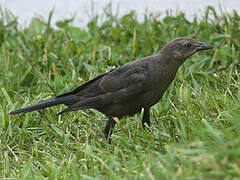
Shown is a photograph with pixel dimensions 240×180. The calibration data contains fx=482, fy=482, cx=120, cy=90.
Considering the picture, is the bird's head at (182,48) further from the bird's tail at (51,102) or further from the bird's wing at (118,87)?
the bird's tail at (51,102)

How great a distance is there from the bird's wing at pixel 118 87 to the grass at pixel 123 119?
0.26m

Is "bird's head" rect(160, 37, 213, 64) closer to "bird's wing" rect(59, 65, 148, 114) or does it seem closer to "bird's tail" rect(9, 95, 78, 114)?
"bird's wing" rect(59, 65, 148, 114)

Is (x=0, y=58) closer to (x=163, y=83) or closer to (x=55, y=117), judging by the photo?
(x=55, y=117)

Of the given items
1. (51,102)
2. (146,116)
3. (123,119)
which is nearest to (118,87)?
(146,116)

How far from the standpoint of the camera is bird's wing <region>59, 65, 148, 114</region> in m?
4.12

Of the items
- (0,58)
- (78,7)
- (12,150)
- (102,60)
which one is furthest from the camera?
(78,7)

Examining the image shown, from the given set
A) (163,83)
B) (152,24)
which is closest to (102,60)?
(152,24)

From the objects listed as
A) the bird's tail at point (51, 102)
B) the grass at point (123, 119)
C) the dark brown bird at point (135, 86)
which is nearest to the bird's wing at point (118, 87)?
the dark brown bird at point (135, 86)

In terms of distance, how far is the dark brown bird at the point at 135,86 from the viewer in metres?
4.11

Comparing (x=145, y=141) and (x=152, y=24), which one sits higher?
(x=152, y=24)

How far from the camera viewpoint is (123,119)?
4.64 m

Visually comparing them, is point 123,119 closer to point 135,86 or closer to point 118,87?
point 118,87

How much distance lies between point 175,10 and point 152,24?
0.70 m

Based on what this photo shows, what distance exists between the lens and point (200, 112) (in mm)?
3943
